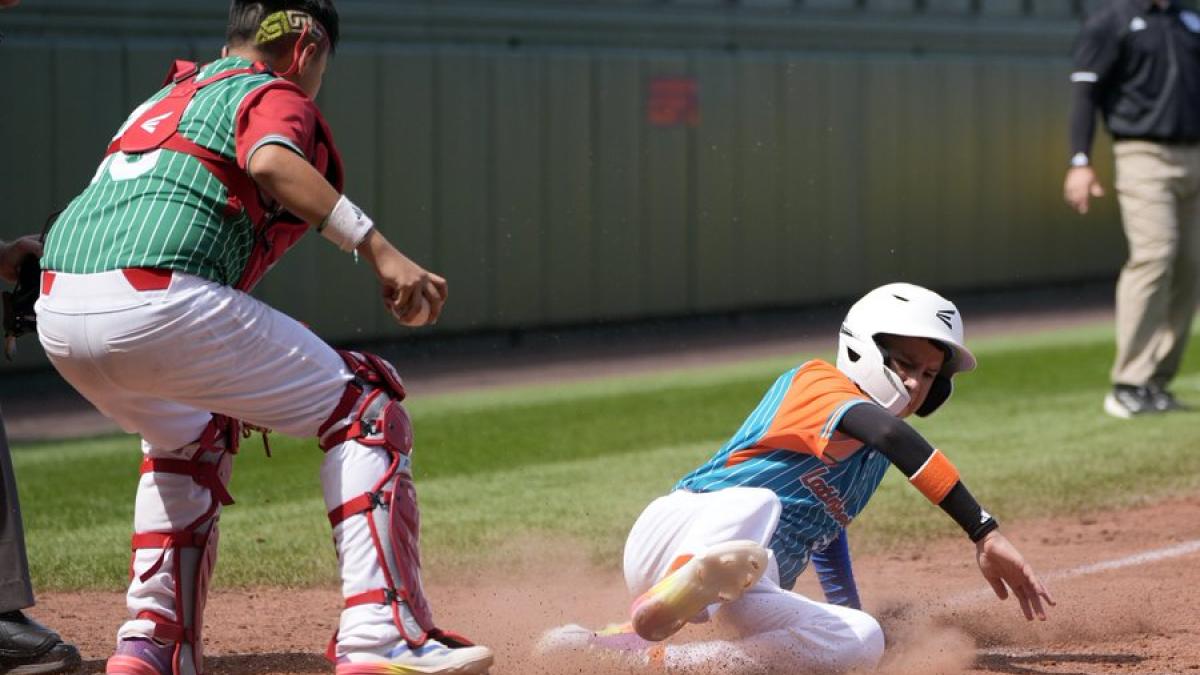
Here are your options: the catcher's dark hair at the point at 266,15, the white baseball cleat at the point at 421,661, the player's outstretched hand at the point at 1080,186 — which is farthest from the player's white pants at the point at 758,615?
the player's outstretched hand at the point at 1080,186

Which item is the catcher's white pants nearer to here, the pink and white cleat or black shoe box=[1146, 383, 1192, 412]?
the pink and white cleat

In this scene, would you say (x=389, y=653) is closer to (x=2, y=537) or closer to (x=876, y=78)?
(x=2, y=537)

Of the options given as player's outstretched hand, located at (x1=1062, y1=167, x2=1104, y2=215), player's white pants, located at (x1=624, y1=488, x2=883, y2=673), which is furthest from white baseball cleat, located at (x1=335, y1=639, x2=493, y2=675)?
player's outstretched hand, located at (x1=1062, y1=167, x2=1104, y2=215)

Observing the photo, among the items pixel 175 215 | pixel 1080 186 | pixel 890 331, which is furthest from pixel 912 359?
pixel 1080 186

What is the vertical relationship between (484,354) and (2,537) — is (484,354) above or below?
below

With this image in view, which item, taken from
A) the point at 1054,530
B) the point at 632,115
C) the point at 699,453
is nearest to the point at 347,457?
the point at 1054,530

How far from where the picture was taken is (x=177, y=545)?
4.74m

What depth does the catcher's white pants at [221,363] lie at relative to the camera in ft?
13.6

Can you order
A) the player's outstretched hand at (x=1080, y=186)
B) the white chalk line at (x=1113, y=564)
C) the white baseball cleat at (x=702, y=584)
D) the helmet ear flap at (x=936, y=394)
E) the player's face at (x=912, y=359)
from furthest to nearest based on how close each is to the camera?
1. the player's outstretched hand at (x=1080, y=186)
2. the white chalk line at (x=1113, y=564)
3. the helmet ear flap at (x=936, y=394)
4. the player's face at (x=912, y=359)
5. the white baseball cleat at (x=702, y=584)

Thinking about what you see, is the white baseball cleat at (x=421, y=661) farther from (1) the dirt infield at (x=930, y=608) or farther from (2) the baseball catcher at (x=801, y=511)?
(1) the dirt infield at (x=930, y=608)

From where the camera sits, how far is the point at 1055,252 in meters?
21.1

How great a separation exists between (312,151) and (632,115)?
1256 cm

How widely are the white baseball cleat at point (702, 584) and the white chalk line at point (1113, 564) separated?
6.00ft

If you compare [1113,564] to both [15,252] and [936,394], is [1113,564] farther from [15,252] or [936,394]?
[15,252]
